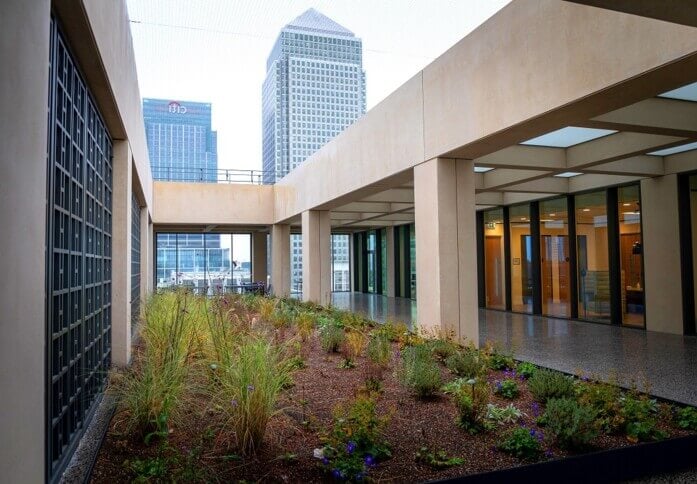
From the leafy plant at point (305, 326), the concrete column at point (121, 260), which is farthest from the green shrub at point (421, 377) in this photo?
the concrete column at point (121, 260)

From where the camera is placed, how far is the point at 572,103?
4949mm

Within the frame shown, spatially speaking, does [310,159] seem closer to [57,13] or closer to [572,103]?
[572,103]

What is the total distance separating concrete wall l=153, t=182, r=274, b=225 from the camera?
57.5ft

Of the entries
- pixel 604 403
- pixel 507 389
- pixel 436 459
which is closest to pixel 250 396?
pixel 436 459

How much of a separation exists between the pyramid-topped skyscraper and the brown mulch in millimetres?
10370

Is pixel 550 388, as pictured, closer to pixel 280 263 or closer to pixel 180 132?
pixel 280 263

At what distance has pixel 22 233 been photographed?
2.00 meters

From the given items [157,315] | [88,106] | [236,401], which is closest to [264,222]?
[157,315]

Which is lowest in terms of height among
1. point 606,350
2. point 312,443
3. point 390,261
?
point 606,350

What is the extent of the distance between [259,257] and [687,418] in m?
21.2

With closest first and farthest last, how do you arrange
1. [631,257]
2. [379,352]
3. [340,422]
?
[340,422] → [379,352] → [631,257]

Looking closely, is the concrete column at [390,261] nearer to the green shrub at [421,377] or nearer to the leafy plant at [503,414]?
the green shrub at [421,377]

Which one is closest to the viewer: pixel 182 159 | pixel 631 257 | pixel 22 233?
pixel 22 233

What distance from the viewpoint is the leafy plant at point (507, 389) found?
482 centimetres
